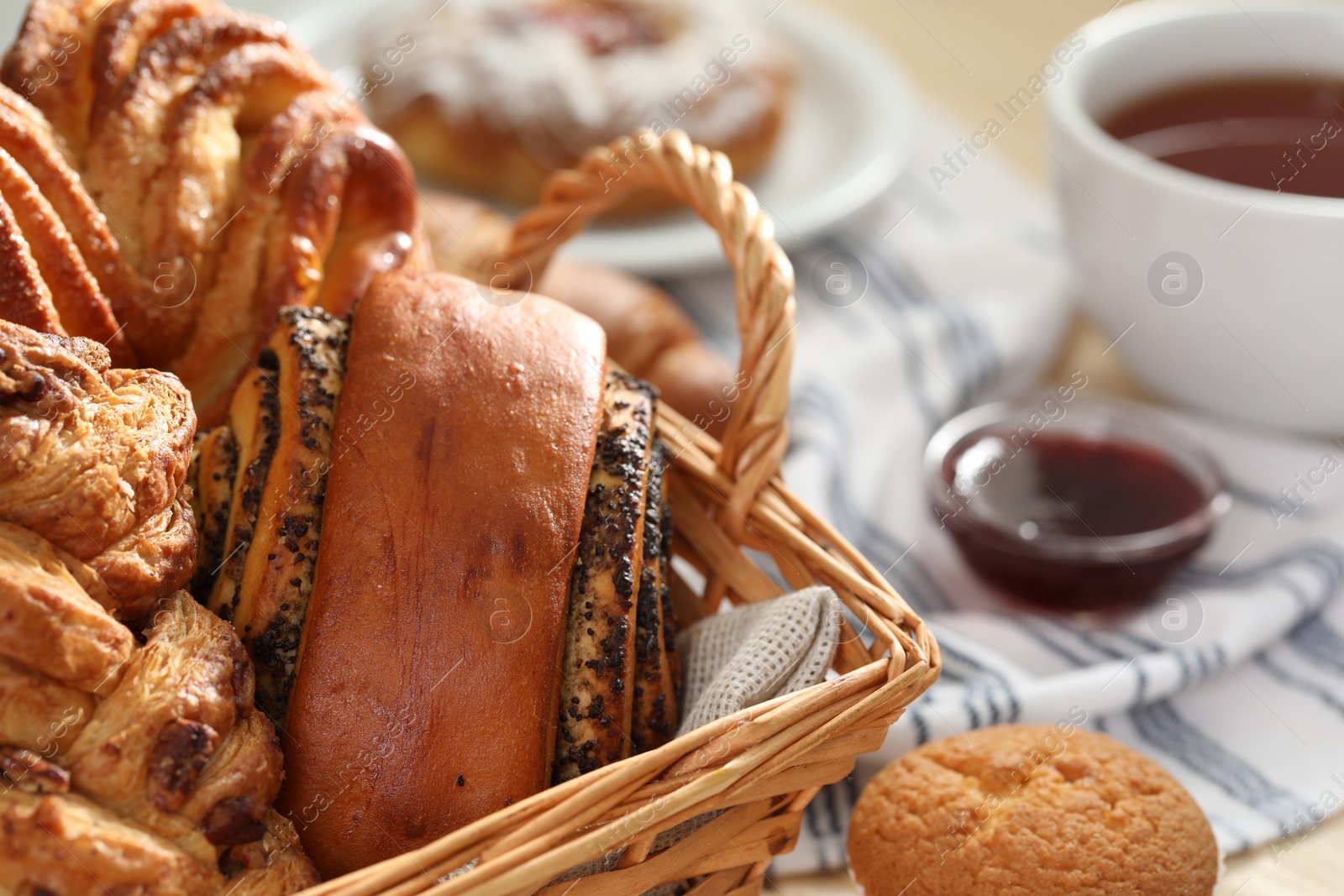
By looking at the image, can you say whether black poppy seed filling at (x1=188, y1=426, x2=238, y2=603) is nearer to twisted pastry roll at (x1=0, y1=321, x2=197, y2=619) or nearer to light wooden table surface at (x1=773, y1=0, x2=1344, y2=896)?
twisted pastry roll at (x1=0, y1=321, x2=197, y2=619)

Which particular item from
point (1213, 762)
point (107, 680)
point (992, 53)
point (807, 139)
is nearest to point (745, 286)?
point (107, 680)

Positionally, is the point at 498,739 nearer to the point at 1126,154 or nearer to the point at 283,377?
Result: the point at 283,377

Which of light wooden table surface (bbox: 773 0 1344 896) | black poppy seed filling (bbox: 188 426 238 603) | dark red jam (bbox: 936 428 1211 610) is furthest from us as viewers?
light wooden table surface (bbox: 773 0 1344 896)

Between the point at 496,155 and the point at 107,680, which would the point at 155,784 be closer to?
the point at 107,680

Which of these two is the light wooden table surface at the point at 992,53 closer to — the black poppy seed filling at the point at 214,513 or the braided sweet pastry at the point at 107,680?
the black poppy seed filling at the point at 214,513

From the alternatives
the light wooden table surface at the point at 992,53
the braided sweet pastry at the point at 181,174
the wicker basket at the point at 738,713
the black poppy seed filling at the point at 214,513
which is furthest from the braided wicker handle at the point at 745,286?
the light wooden table surface at the point at 992,53

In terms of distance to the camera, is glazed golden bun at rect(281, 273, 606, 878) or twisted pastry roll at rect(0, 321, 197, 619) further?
glazed golden bun at rect(281, 273, 606, 878)

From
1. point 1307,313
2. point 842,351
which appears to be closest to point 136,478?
point 842,351

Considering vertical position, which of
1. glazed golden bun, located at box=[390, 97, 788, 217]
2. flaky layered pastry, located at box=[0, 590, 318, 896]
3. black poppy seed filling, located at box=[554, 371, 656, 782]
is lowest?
glazed golden bun, located at box=[390, 97, 788, 217]

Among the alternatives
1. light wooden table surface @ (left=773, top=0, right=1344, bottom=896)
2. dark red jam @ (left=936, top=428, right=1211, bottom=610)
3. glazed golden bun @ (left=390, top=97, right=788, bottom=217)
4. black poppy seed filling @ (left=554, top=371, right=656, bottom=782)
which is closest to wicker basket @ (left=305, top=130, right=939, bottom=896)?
black poppy seed filling @ (left=554, top=371, right=656, bottom=782)
